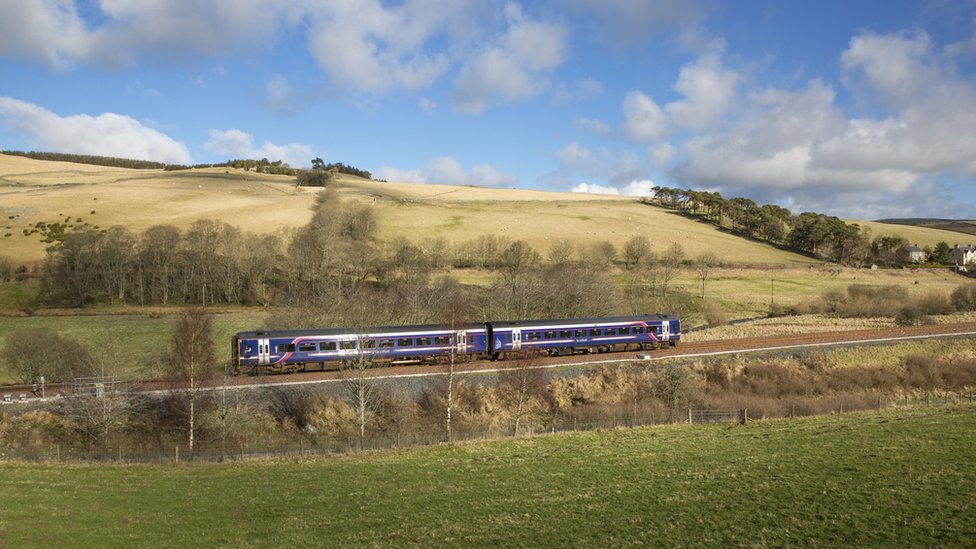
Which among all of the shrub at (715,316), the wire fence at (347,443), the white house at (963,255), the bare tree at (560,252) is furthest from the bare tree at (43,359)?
the white house at (963,255)

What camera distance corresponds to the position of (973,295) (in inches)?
2506


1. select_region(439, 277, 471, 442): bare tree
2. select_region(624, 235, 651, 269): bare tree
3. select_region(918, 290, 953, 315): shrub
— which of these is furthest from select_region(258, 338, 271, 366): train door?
select_region(918, 290, 953, 315): shrub

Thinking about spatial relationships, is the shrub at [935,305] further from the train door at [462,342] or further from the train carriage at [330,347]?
the train carriage at [330,347]

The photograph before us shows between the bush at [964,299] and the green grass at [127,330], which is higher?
the bush at [964,299]

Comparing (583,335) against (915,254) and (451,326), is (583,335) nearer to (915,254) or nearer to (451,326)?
(451,326)

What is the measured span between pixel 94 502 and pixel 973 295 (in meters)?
78.9

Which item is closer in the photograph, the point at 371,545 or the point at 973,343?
the point at 371,545

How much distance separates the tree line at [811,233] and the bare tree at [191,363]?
10698cm

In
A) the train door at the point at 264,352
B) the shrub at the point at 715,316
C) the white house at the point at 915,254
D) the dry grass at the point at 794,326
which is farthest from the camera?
the white house at the point at 915,254

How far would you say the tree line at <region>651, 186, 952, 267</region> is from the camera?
363 feet

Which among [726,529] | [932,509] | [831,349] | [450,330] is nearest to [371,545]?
[726,529]

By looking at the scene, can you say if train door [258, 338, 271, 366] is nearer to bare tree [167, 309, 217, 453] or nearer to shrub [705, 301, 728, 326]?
bare tree [167, 309, 217, 453]

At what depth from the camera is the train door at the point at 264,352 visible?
36.1 m

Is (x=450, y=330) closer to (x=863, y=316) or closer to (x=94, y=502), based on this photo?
(x=94, y=502)
